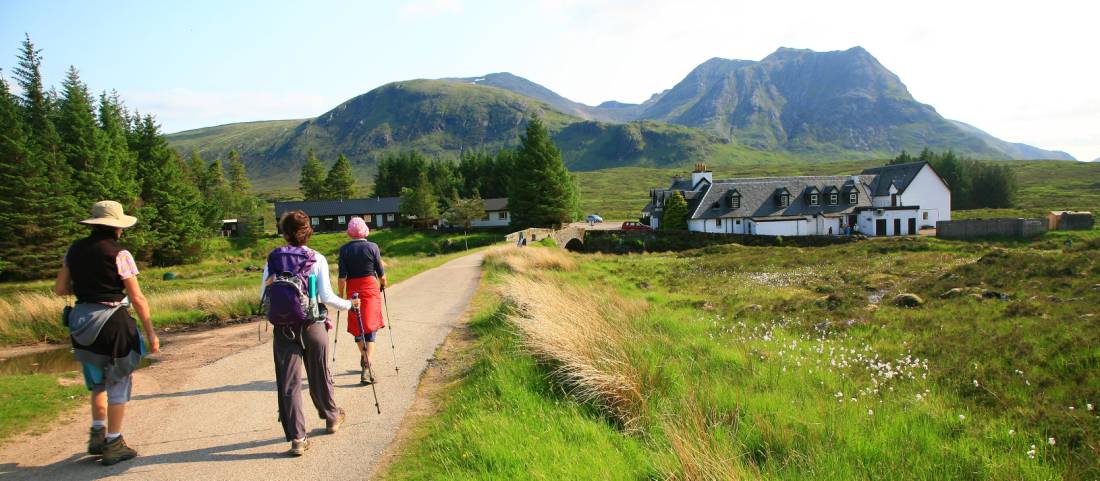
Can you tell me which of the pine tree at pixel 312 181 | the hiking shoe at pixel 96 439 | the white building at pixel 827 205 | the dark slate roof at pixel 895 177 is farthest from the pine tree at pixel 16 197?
the dark slate roof at pixel 895 177

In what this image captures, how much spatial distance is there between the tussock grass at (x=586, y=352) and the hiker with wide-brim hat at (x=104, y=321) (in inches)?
170

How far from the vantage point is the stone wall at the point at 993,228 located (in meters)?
44.4

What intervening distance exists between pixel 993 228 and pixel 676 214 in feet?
87.7

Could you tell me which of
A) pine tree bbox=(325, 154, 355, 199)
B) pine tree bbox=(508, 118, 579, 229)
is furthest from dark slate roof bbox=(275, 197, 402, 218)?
pine tree bbox=(508, 118, 579, 229)

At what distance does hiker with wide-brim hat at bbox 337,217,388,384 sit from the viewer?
808 centimetres

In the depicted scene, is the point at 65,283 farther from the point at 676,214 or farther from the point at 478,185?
the point at 478,185

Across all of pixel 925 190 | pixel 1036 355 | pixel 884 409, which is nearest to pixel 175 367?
pixel 884 409

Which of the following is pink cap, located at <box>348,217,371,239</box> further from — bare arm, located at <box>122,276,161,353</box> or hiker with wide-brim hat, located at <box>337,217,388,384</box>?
bare arm, located at <box>122,276,161,353</box>

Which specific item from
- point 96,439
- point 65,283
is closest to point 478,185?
point 65,283

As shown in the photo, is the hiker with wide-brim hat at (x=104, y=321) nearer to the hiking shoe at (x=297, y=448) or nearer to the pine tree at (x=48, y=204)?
the hiking shoe at (x=297, y=448)

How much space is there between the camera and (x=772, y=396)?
6.73 metres

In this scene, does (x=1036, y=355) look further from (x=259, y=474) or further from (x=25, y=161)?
(x=25, y=161)

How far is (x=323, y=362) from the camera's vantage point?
5.84 meters

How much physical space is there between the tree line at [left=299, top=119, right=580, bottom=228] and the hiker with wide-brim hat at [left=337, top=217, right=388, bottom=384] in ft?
180
